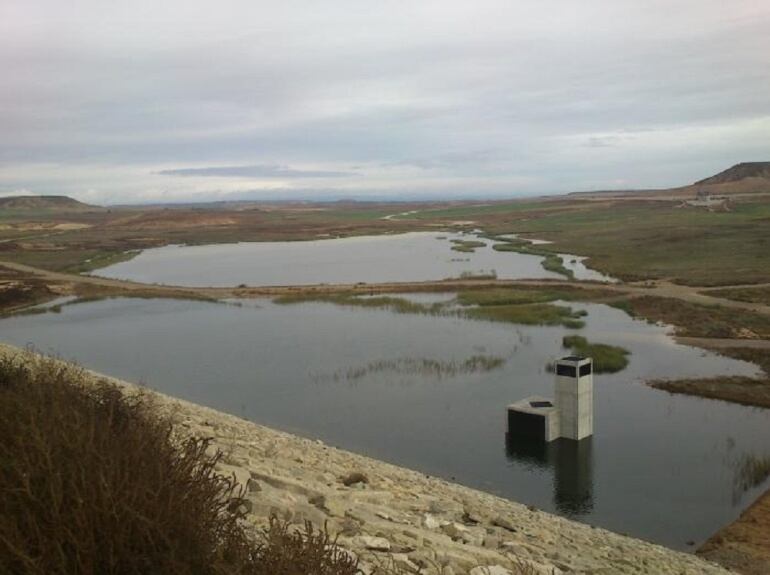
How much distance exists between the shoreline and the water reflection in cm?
180

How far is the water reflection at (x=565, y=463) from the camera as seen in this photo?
53.9 feet

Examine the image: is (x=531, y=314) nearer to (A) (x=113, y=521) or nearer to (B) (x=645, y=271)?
(B) (x=645, y=271)

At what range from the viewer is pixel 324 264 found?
240 ft

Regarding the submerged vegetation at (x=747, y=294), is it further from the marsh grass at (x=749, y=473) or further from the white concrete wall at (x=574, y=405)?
the white concrete wall at (x=574, y=405)

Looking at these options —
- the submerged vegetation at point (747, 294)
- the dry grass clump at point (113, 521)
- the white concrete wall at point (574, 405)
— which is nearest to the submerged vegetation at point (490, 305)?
the submerged vegetation at point (747, 294)

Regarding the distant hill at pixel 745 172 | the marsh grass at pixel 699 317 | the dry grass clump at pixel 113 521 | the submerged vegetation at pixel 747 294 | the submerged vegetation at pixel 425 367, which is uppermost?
the distant hill at pixel 745 172

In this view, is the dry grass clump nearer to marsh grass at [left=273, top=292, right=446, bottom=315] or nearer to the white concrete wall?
the white concrete wall

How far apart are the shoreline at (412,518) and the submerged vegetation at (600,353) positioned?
13.7 metres

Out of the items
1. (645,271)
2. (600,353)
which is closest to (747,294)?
(645,271)

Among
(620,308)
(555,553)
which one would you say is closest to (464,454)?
(555,553)

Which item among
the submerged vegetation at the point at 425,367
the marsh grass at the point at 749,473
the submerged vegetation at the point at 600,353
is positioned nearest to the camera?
the marsh grass at the point at 749,473

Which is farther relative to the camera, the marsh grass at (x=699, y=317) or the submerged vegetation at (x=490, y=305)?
the submerged vegetation at (x=490, y=305)

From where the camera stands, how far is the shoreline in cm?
936

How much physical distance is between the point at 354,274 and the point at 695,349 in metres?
35.5
